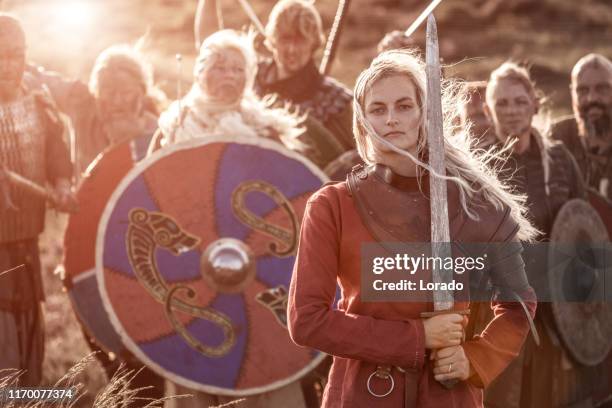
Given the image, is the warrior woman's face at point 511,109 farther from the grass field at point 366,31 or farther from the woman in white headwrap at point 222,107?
the grass field at point 366,31

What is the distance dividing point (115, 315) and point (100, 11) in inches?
775

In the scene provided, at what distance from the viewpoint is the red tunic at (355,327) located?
2.74 metres

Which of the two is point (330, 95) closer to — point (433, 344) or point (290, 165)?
point (290, 165)

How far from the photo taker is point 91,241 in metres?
4.91

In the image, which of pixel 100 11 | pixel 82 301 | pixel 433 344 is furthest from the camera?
pixel 100 11

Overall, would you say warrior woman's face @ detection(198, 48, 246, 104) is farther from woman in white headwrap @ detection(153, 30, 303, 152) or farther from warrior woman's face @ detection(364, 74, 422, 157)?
warrior woman's face @ detection(364, 74, 422, 157)

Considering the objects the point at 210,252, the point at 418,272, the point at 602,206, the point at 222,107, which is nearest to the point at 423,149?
the point at 418,272

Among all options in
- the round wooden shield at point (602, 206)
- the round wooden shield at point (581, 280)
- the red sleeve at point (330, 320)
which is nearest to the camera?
the red sleeve at point (330, 320)

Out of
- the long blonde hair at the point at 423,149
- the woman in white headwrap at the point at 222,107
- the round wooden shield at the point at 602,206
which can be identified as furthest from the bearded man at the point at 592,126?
the long blonde hair at the point at 423,149

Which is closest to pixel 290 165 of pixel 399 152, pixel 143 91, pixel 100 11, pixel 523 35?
pixel 143 91

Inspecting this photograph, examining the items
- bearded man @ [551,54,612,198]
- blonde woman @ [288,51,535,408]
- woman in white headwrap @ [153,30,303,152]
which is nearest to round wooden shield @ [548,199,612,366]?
bearded man @ [551,54,612,198]

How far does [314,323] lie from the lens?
9.03ft

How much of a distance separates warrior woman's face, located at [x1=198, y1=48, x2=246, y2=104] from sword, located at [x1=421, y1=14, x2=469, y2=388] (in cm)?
201

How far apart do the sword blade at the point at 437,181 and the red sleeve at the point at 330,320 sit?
0.10 m
